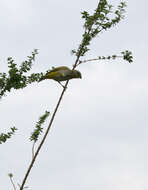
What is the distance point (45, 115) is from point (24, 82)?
320 cm

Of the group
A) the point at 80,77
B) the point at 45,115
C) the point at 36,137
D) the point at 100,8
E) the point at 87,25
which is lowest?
the point at 36,137

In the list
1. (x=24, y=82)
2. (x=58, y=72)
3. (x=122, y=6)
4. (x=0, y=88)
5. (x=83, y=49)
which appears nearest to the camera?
(x=83, y=49)

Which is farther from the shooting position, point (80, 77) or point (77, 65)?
point (80, 77)

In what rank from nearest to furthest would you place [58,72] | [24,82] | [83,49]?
[83,49]
[58,72]
[24,82]

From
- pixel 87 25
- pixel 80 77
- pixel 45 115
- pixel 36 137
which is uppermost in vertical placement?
pixel 87 25

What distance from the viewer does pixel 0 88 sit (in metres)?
8.58

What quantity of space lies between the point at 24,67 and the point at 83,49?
393 cm

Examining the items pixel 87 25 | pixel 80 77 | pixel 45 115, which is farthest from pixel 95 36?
pixel 45 115

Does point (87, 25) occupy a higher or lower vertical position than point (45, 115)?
higher

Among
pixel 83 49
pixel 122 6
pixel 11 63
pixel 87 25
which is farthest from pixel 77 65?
pixel 11 63

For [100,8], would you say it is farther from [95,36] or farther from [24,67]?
[24,67]

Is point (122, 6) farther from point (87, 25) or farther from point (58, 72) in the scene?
point (58, 72)

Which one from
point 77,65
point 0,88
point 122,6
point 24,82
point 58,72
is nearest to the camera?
point 77,65

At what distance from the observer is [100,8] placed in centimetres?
644
